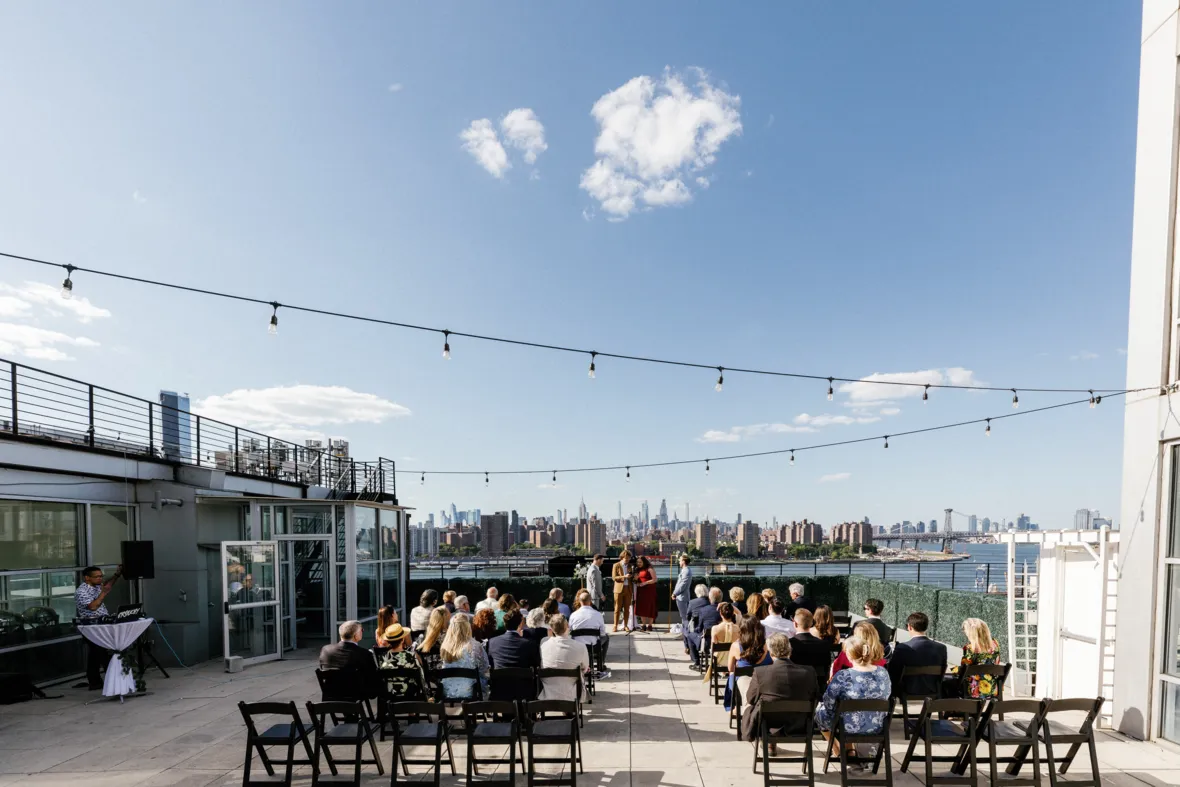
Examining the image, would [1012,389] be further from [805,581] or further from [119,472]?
[119,472]

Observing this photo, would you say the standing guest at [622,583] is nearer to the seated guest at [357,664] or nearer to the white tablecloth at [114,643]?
the seated guest at [357,664]

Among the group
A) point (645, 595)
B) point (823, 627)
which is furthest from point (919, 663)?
point (645, 595)

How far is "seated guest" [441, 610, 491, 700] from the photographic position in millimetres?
5156

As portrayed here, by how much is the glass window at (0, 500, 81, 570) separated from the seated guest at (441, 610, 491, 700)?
646 centimetres

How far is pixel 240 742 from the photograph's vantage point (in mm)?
5680

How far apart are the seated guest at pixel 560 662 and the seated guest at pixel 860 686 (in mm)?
2064

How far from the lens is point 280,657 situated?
32.6 feet

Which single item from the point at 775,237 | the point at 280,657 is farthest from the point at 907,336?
the point at 280,657

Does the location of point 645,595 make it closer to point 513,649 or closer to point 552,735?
point 513,649

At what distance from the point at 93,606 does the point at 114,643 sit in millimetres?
534

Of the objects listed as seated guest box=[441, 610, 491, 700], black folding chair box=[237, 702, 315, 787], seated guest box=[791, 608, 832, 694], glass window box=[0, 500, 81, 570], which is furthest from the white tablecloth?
seated guest box=[791, 608, 832, 694]

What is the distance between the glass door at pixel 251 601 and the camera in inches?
367

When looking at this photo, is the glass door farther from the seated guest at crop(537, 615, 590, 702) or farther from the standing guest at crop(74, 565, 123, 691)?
the seated guest at crop(537, 615, 590, 702)

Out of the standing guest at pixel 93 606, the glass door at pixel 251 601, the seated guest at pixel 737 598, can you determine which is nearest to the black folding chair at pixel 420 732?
the seated guest at pixel 737 598
